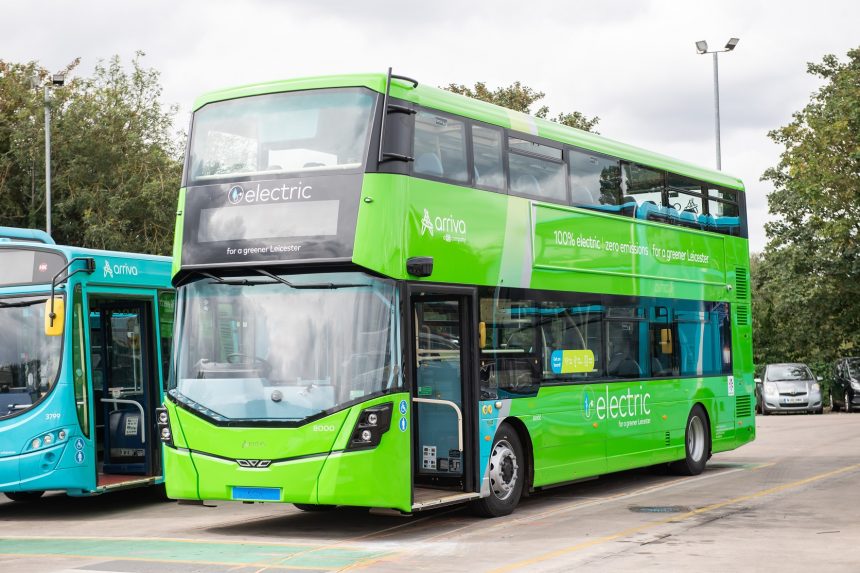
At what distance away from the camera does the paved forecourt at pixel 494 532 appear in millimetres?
10383

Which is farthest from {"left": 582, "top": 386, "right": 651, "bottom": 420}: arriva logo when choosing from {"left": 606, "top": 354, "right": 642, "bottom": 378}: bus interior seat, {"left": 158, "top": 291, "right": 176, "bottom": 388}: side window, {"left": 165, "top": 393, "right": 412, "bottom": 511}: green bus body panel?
{"left": 158, "top": 291, "right": 176, "bottom": 388}: side window

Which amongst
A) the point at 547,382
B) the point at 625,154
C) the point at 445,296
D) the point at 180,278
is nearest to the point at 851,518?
the point at 547,382

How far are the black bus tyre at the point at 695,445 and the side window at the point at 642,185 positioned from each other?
3.21 meters

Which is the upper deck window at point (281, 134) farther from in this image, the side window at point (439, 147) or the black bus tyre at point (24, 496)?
the black bus tyre at point (24, 496)

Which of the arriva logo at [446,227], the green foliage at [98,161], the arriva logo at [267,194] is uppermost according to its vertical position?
the green foliage at [98,161]

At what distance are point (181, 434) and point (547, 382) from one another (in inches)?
168

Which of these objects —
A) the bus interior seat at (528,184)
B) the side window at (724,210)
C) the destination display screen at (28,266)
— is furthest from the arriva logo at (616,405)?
the destination display screen at (28,266)

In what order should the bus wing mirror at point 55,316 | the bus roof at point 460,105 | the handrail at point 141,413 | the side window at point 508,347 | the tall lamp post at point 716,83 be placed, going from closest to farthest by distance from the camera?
the bus roof at point 460,105
the side window at point 508,347
the bus wing mirror at point 55,316
the handrail at point 141,413
the tall lamp post at point 716,83

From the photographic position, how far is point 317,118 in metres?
12.1

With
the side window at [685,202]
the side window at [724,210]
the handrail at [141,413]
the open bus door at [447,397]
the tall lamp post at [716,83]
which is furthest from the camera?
the tall lamp post at [716,83]

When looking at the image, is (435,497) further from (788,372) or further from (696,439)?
(788,372)

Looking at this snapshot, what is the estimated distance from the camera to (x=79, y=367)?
47.4 feet

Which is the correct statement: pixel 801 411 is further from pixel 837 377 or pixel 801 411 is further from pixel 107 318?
pixel 107 318

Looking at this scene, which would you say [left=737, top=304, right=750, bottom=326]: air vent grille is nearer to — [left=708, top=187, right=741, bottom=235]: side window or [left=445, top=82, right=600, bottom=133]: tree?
[left=708, top=187, right=741, bottom=235]: side window
